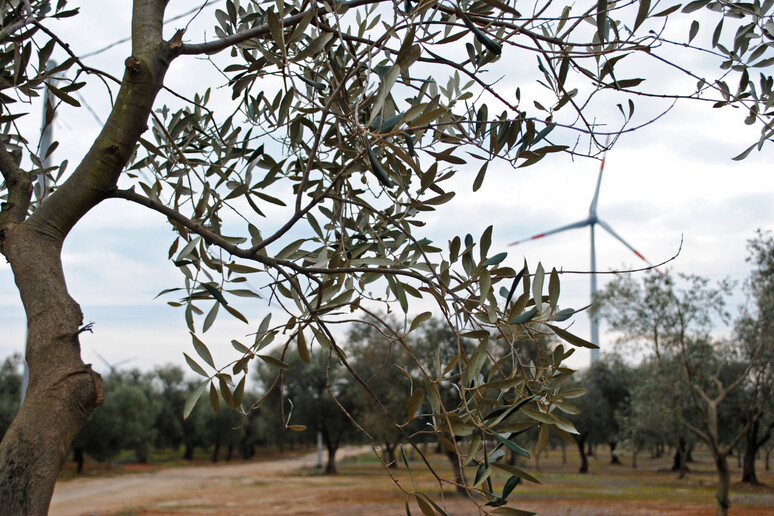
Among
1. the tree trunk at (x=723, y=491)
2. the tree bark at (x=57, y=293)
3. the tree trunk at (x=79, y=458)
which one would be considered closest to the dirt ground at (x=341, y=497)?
the tree trunk at (x=79, y=458)

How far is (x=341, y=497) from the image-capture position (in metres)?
32.5

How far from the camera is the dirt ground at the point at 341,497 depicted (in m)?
25.3

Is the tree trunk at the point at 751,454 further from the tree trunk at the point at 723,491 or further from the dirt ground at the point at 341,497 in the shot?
the tree trunk at the point at 723,491

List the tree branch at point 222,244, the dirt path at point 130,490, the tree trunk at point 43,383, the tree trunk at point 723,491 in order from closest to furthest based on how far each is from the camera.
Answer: the tree trunk at point 43,383, the tree branch at point 222,244, the tree trunk at point 723,491, the dirt path at point 130,490

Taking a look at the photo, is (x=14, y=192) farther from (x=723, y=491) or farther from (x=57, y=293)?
(x=723, y=491)

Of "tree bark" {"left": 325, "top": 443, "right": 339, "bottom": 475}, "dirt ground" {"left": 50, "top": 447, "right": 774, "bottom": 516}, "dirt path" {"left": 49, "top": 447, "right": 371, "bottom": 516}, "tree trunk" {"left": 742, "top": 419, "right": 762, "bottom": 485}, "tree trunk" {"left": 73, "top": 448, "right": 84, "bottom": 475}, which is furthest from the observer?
"tree bark" {"left": 325, "top": 443, "right": 339, "bottom": 475}

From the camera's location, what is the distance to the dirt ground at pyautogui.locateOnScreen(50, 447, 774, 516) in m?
25.3

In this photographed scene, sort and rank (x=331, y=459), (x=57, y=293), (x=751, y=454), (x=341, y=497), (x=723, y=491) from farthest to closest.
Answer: (x=331, y=459)
(x=751, y=454)
(x=341, y=497)
(x=723, y=491)
(x=57, y=293)

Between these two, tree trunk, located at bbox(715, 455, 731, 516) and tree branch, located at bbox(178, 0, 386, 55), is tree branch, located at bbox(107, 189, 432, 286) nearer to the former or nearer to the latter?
tree branch, located at bbox(178, 0, 386, 55)

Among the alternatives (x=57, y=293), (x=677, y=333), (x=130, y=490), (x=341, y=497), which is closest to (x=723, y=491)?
(x=677, y=333)

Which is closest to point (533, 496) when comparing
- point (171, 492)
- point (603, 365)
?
point (171, 492)

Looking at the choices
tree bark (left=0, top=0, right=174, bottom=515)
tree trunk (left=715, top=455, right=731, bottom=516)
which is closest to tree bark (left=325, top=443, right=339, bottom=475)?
tree trunk (left=715, top=455, right=731, bottom=516)

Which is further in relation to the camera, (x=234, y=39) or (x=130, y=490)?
(x=130, y=490)

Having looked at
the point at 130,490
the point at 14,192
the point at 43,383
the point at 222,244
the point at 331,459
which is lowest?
the point at 130,490
